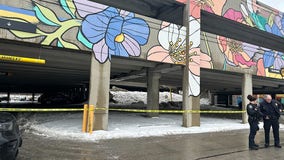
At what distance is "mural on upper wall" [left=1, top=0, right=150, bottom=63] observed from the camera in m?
10.3

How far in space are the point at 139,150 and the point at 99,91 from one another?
4.04m

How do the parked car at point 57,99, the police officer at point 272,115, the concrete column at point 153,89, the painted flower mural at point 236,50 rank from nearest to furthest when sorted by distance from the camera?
the police officer at point 272,115 < the painted flower mural at point 236,50 < the concrete column at point 153,89 < the parked car at point 57,99

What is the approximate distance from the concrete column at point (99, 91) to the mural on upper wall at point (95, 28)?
0.39 metres

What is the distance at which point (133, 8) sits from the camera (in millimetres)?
17328

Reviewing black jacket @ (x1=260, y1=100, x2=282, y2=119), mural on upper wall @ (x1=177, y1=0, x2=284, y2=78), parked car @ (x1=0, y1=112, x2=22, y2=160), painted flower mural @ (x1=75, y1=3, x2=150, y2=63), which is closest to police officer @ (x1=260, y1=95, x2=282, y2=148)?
black jacket @ (x1=260, y1=100, x2=282, y2=119)

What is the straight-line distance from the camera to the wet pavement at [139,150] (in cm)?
704

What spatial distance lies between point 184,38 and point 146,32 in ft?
8.10

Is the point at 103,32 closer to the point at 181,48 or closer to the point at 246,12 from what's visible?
the point at 181,48

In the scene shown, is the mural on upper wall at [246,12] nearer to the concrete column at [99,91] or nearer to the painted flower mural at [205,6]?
the painted flower mural at [205,6]

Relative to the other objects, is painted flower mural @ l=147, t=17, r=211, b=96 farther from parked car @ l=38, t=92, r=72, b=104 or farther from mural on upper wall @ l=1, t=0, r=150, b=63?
parked car @ l=38, t=92, r=72, b=104

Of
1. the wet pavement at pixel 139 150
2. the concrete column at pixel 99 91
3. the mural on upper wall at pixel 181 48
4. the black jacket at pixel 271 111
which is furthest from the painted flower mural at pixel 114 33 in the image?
the black jacket at pixel 271 111

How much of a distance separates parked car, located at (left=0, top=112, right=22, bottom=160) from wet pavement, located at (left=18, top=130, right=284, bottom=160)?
1503 mm

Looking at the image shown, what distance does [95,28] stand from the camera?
11477 millimetres

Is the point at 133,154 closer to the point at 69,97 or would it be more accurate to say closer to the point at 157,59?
the point at 157,59
